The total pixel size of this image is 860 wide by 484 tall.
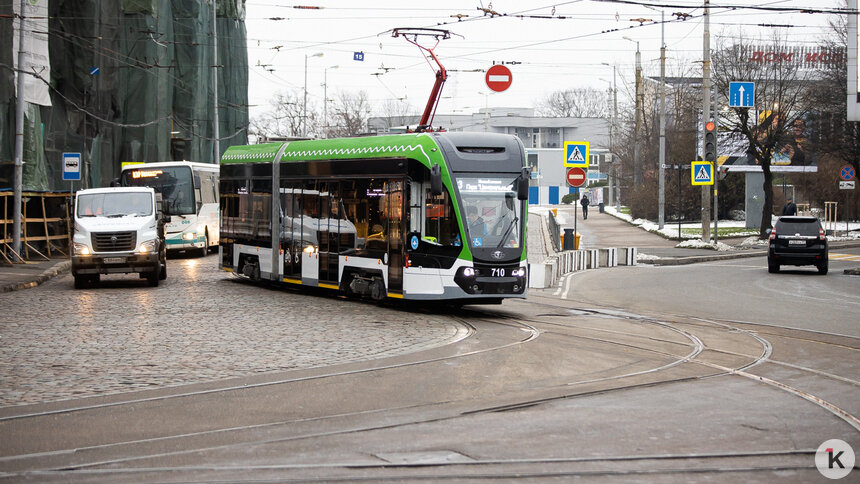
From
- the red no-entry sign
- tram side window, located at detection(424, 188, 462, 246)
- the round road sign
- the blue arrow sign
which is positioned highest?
the blue arrow sign

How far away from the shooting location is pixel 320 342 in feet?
44.1

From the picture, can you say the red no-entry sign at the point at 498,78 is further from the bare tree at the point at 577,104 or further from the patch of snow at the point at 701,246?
the bare tree at the point at 577,104

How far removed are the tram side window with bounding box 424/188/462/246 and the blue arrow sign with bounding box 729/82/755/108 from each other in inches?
1069

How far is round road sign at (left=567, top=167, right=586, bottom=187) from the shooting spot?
28.6 metres

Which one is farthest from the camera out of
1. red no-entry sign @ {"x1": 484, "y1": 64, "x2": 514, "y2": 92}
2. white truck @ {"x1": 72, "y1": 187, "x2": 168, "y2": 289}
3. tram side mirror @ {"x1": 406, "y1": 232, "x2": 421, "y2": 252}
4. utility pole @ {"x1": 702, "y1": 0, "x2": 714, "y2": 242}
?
utility pole @ {"x1": 702, "y1": 0, "x2": 714, "y2": 242}

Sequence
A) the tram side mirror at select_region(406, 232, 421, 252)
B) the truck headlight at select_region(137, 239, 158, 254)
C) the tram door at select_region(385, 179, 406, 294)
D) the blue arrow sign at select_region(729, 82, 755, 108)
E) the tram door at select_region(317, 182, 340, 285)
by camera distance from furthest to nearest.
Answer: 1. the blue arrow sign at select_region(729, 82, 755, 108)
2. the truck headlight at select_region(137, 239, 158, 254)
3. the tram door at select_region(317, 182, 340, 285)
4. the tram door at select_region(385, 179, 406, 294)
5. the tram side mirror at select_region(406, 232, 421, 252)

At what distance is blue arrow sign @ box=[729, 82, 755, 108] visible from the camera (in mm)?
40938

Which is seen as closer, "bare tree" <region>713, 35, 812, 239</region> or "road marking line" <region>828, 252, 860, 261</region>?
"road marking line" <region>828, 252, 860, 261</region>

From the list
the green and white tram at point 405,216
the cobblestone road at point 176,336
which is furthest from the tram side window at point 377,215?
the cobblestone road at point 176,336

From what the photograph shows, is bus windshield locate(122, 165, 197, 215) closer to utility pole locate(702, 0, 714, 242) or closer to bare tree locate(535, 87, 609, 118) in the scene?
utility pole locate(702, 0, 714, 242)

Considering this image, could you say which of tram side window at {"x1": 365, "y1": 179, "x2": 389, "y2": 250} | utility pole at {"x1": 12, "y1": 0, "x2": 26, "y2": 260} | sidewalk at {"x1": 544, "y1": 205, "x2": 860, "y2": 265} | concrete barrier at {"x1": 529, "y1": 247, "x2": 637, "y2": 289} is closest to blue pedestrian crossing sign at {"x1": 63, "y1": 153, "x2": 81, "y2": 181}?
utility pole at {"x1": 12, "y1": 0, "x2": 26, "y2": 260}

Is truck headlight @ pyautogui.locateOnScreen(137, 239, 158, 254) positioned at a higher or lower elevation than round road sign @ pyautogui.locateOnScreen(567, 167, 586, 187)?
lower
